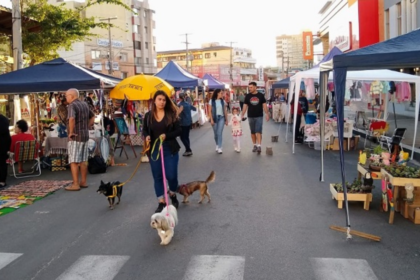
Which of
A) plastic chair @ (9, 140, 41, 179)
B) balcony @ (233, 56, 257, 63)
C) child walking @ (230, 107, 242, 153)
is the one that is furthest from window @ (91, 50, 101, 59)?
balcony @ (233, 56, 257, 63)

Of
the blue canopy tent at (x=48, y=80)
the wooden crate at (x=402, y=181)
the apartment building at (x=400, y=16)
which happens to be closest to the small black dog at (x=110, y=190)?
the blue canopy tent at (x=48, y=80)

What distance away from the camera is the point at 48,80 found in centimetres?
1000

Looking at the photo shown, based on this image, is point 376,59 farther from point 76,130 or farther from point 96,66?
point 96,66

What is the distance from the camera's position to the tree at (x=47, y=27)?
1546 centimetres

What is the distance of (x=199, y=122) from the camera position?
23.8 m

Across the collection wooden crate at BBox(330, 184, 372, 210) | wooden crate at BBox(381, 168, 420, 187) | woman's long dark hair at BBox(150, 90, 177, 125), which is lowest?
wooden crate at BBox(330, 184, 372, 210)

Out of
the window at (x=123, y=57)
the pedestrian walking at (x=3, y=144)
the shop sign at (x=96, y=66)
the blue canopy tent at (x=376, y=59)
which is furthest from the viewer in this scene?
the window at (x=123, y=57)

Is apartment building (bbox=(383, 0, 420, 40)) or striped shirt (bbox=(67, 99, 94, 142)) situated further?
apartment building (bbox=(383, 0, 420, 40))

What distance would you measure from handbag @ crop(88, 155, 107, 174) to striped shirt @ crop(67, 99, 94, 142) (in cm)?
193

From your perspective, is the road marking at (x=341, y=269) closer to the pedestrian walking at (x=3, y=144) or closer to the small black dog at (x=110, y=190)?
the small black dog at (x=110, y=190)

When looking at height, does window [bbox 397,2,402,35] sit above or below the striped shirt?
above

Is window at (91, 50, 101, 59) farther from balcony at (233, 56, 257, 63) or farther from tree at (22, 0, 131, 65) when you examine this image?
balcony at (233, 56, 257, 63)

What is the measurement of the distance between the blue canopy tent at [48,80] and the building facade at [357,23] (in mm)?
19891

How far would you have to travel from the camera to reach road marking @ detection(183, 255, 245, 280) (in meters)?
4.16
